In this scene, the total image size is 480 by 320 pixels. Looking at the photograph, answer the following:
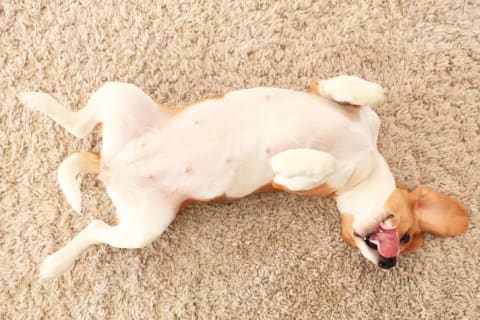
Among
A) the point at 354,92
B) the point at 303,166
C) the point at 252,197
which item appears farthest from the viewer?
the point at 252,197

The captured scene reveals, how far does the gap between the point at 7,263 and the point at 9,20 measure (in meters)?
0.79

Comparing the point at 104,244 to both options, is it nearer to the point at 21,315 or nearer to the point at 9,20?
the point at 21,315

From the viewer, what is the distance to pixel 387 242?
4.81ft

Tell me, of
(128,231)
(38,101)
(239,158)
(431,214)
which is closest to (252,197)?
(239,158)

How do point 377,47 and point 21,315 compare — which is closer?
point 21,315

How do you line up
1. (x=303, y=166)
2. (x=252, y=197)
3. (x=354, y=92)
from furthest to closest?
1. (x=252, y=197)
2. (x=354, y=92)
3. (x=303, y=166)

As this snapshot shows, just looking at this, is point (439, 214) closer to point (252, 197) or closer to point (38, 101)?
point (252, 197)

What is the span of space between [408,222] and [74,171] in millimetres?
963

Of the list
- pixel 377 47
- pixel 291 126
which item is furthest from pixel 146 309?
pixel 377 47

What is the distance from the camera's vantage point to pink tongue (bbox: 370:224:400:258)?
1.46 metres

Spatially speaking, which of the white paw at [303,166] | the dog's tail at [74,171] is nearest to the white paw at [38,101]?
the dog's tail at [74,171]

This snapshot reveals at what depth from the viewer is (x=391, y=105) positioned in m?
1.79

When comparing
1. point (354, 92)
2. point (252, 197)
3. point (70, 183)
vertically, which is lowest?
point (252, 197)

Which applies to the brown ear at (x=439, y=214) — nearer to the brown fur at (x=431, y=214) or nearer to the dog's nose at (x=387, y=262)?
the brown fur at (x=431, y=214)
